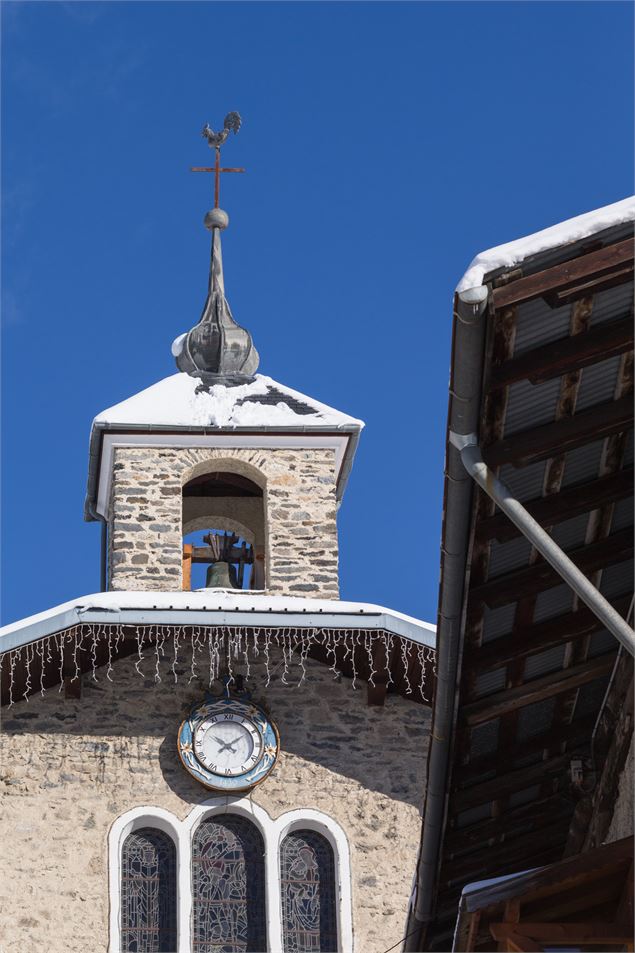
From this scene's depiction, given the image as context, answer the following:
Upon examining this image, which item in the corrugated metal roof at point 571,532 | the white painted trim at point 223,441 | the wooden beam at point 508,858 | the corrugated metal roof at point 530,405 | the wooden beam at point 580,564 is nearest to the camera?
the corrugated metal roof at point 530,405

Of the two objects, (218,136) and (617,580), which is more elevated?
(218,136)

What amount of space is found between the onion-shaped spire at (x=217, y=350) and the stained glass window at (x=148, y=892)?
5.03m

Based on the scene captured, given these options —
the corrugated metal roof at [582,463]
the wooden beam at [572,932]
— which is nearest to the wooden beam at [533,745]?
the corrugated metal roof at [582,463]

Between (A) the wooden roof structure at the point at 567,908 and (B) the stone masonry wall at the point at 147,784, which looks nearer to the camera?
(A) the wooden roof structure at the point at 567,908

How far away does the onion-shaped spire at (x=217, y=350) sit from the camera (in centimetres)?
1917

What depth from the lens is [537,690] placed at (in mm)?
9734

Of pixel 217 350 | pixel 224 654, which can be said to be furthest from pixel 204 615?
pixel 217 350

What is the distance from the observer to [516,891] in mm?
8297

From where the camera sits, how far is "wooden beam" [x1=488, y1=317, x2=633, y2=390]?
8.09 m

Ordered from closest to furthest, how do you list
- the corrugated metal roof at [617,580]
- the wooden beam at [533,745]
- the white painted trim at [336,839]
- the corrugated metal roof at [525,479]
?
the corrugated metal roof at [525,479] < the corrugated metal roof at [617,580] < the wooden beam at [533,745] < the white painted trim at [336,839]

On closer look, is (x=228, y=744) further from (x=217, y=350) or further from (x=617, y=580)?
(x=617, y=580)

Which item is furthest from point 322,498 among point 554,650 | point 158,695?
point 554,650

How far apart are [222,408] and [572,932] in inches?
418

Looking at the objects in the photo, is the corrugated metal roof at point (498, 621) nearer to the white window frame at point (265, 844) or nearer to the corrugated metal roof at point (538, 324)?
the corrugated metal roof at point (538, 324)
